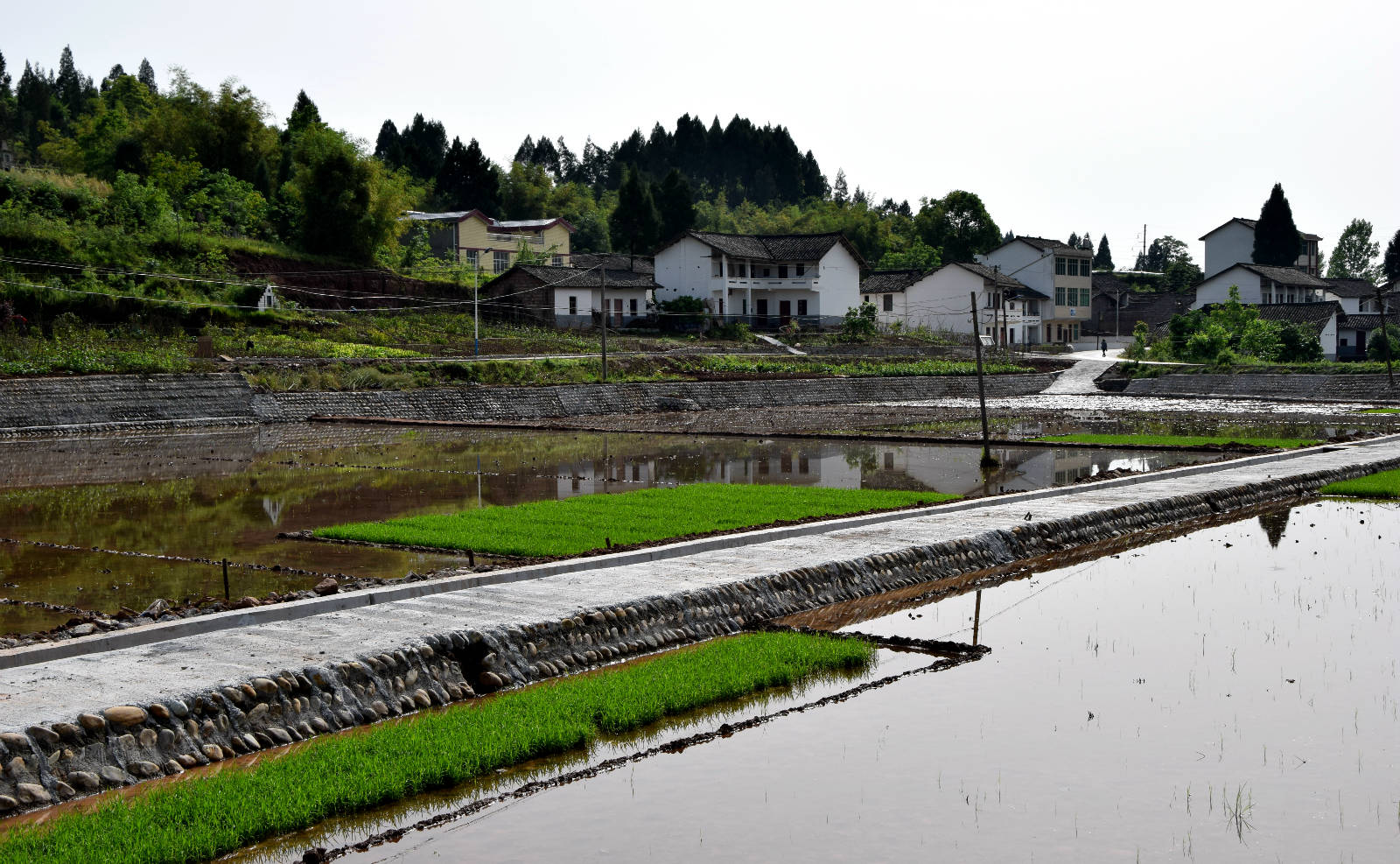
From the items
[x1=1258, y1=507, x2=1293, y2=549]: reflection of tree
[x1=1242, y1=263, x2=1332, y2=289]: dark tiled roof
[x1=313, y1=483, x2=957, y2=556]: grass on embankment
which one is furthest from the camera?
[x1=1242, y1=263, x2=1332, y2=289]: dark tiled roof

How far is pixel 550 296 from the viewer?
65.9 meters

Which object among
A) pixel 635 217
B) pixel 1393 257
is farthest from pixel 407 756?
pixel 1393 257

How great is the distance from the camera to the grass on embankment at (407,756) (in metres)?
6.34

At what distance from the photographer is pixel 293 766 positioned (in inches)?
290

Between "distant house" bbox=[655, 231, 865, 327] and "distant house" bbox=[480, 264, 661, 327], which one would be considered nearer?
"distant house" bbox=[480, 264, 661, 327]

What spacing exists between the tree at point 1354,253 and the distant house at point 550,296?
85.5 metres

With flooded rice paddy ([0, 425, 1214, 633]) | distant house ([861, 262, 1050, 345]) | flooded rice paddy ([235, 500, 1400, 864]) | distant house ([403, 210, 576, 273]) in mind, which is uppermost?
distant house ([403, 210, 576, 273])

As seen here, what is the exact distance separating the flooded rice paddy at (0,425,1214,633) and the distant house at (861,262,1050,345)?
4858cm

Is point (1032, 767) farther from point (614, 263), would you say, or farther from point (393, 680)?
point (614, 263)

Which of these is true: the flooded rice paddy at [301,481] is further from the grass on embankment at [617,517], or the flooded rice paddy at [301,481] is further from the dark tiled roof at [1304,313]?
the dark tiled roof at [1304,313]

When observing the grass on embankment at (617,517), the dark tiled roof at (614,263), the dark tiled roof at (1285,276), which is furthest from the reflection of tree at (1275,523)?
the dark tiled roof at (1285,276)

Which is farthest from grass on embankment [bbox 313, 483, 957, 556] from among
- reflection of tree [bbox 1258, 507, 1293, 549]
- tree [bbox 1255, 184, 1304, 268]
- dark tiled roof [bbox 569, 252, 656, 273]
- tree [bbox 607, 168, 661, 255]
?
tree [bbox 1255, 184, 1304, 268]

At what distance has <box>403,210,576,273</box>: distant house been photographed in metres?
79.3

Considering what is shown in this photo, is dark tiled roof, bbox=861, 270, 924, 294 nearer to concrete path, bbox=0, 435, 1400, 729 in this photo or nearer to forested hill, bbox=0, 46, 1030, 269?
forested hill, bbox=0, 46, 1030, 269
